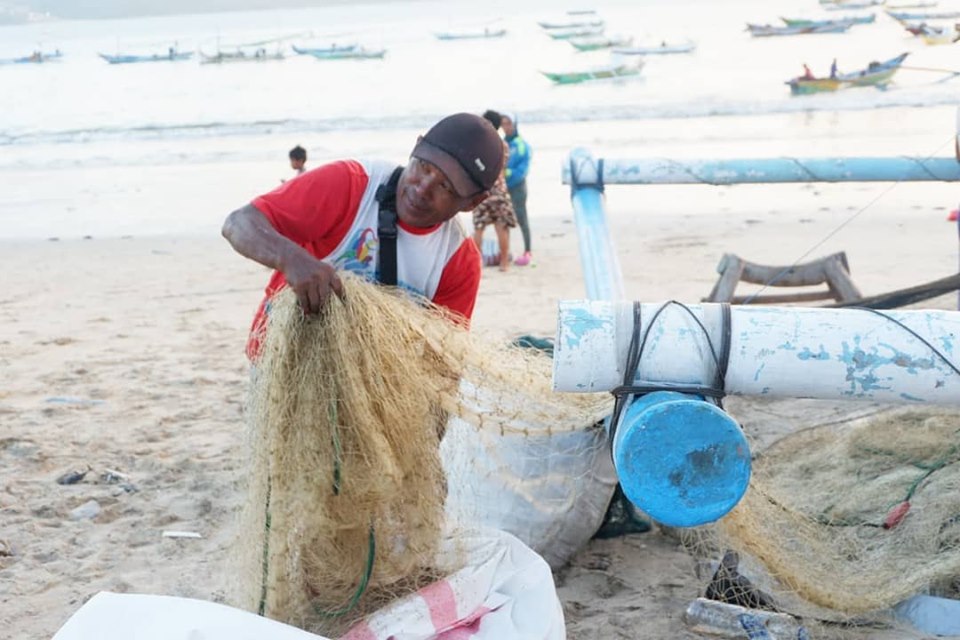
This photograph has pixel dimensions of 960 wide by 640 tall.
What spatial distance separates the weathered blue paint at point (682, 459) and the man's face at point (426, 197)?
2.81ft

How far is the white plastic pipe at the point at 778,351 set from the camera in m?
2.12

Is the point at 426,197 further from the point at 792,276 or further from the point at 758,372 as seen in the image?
the point at 792,276

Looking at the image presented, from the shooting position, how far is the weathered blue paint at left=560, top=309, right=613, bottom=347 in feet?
7.27

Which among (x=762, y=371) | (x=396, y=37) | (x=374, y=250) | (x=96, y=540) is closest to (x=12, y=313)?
(x=96, y=540)

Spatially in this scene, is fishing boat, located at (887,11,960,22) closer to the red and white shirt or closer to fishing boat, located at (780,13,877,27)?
fishing boat, located at (780,13,877,27)

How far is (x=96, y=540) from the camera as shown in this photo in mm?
3746

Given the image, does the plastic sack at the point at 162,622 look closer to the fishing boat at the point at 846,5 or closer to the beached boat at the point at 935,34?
the beached boat at the point at 935,34

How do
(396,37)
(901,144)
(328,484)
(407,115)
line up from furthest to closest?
1. (396,37)
2. (407,115)
3. (901,144)
4. (328,484)

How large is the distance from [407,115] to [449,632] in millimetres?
24451

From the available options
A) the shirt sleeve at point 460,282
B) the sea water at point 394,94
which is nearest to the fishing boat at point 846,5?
the sea water at point 394,94

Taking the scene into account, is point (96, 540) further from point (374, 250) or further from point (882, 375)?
point (882, 375)

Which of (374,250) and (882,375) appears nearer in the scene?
(882,375)

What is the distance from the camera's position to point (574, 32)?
52.8m

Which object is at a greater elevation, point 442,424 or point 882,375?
point 882,375
